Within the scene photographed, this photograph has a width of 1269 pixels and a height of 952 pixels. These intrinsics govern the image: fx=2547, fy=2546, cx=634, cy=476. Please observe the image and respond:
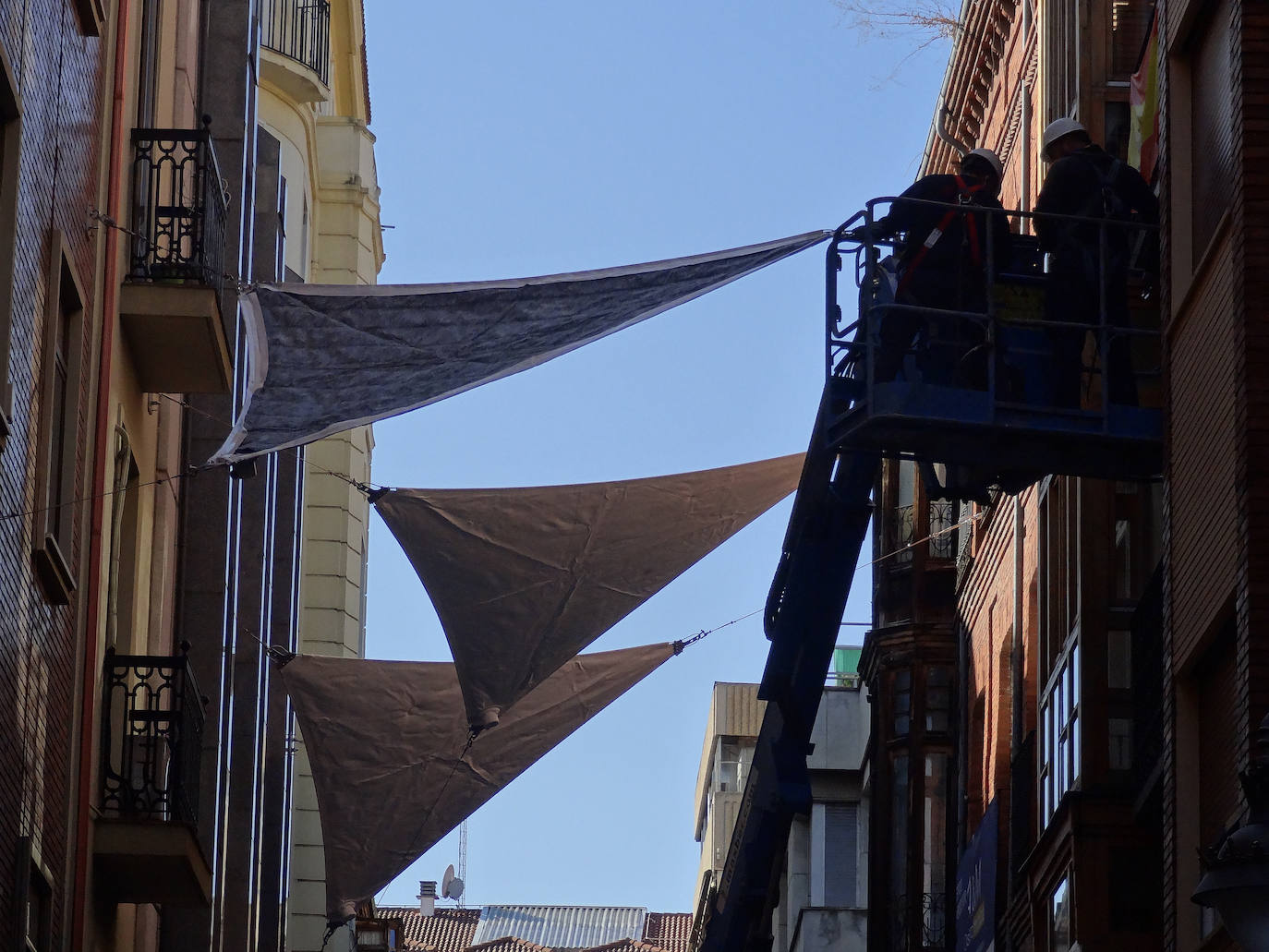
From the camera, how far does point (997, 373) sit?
51.9 ft

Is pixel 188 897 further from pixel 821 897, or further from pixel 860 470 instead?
pixel 821 897

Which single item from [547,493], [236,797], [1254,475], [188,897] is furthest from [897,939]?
[1254,475]

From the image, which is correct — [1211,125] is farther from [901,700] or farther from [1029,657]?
[901,700]

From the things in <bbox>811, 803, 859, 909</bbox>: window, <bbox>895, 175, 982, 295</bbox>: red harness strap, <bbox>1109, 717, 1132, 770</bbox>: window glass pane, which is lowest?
<bbox>811, 803, 859, 909</bbox>: window

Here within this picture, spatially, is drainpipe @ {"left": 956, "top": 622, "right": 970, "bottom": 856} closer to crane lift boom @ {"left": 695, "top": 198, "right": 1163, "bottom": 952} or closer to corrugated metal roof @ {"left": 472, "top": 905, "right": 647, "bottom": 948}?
crane lift boom @ {"left": 695, "top": 198, "right": 1163, "bottom": 952}

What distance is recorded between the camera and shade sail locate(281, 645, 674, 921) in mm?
23594

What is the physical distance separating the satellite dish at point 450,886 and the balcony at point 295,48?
140 feet

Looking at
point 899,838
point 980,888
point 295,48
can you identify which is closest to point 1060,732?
point 980,888

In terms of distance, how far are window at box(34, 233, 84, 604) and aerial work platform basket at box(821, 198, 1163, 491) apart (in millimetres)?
4853

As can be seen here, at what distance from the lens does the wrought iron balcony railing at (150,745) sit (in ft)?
59.7

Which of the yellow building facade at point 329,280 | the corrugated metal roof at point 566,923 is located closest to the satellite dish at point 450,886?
the corrugated metal roof at point 566,923

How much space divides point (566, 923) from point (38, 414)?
2789 inches

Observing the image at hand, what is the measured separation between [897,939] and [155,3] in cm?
1403

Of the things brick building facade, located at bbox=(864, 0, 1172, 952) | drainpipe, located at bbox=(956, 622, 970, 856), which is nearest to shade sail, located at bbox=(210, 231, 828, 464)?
brick building facade, located at bbox=(864, 0, 1172, 952)
